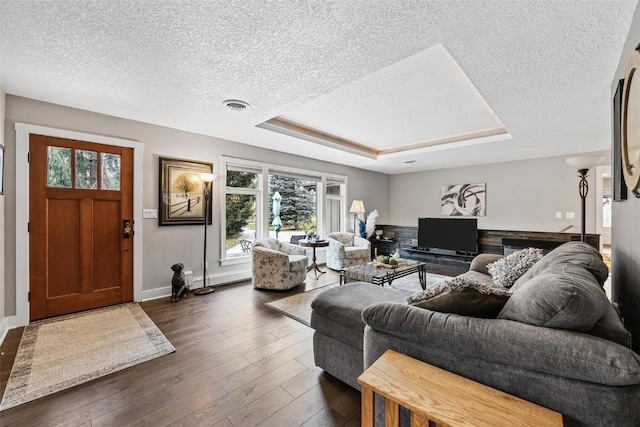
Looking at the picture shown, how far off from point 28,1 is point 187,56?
810mm

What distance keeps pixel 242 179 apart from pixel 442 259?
4.67m

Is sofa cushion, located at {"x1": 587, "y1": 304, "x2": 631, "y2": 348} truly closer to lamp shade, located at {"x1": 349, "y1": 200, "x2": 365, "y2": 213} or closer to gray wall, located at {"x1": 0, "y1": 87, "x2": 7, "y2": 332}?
gray wall, located at {"x1": 0, "y1": 87, "x2": 7, "y2": 332}

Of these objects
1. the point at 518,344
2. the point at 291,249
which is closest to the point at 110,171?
the point at 291,249

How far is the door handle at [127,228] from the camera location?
340cm

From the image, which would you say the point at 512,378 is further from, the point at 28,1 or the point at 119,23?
the point at 28,1

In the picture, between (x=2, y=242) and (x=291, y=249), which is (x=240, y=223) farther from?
(x=2, y=242)

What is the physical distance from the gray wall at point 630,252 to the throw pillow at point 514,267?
0.58m

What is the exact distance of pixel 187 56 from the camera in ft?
6.58

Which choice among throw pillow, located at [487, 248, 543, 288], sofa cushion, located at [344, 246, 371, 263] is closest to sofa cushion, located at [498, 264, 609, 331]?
throw pillow, located at [487, 248, 543, 288]

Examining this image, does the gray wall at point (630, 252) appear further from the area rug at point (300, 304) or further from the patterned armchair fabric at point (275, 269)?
the patterned armchair fabric at point (275, 269)

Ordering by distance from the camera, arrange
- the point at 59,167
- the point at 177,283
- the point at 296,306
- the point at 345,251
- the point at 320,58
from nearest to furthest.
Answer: the point at 320,58, the point at 59,167, the point at 296,306, the point at 177,283, the point at 345,251

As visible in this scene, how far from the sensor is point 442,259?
617 cm

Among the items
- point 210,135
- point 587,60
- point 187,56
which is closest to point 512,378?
point 587,60

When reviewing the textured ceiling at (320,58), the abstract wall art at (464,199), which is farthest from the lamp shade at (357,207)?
the textured ceiling at (320,58)
